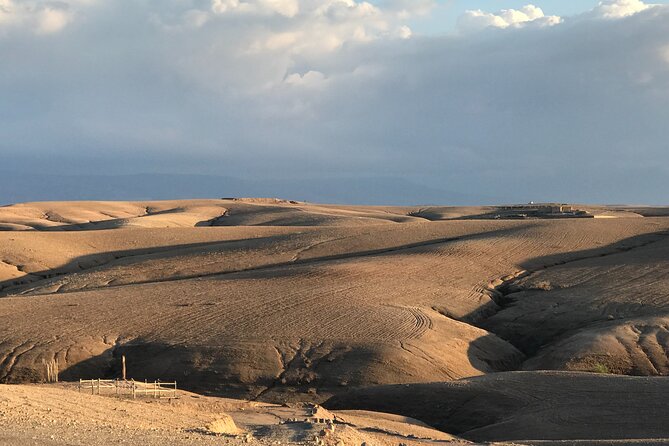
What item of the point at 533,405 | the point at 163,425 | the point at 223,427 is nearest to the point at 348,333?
the point at 533,405

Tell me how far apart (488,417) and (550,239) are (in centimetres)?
2792

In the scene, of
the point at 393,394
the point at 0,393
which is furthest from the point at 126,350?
the point at 0,393

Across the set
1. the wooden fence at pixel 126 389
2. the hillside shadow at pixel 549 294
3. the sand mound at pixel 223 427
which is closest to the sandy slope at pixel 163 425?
the sand mound at pixel 223 427

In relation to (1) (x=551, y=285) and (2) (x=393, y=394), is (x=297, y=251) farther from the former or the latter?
(2) (x=393, y=394)

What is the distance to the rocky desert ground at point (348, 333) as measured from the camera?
2091 centimetres

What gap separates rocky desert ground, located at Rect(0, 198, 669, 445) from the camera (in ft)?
68.6

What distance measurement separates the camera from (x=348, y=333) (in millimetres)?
32094

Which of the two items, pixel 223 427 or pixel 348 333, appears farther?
pixel 348 333

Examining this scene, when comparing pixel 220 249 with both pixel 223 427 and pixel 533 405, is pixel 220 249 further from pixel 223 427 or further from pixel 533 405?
pixel 223 427

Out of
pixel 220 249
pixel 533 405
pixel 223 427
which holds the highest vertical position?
pixel 220 249

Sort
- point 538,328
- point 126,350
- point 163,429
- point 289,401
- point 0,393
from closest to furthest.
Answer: point 163,429, point 0,393, point 289,401, point 126,350, point 538,328

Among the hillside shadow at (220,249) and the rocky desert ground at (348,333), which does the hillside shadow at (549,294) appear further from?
the hillside shadow at (220,249)

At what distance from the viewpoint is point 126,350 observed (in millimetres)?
31141

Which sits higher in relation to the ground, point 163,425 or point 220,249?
point 220,249
